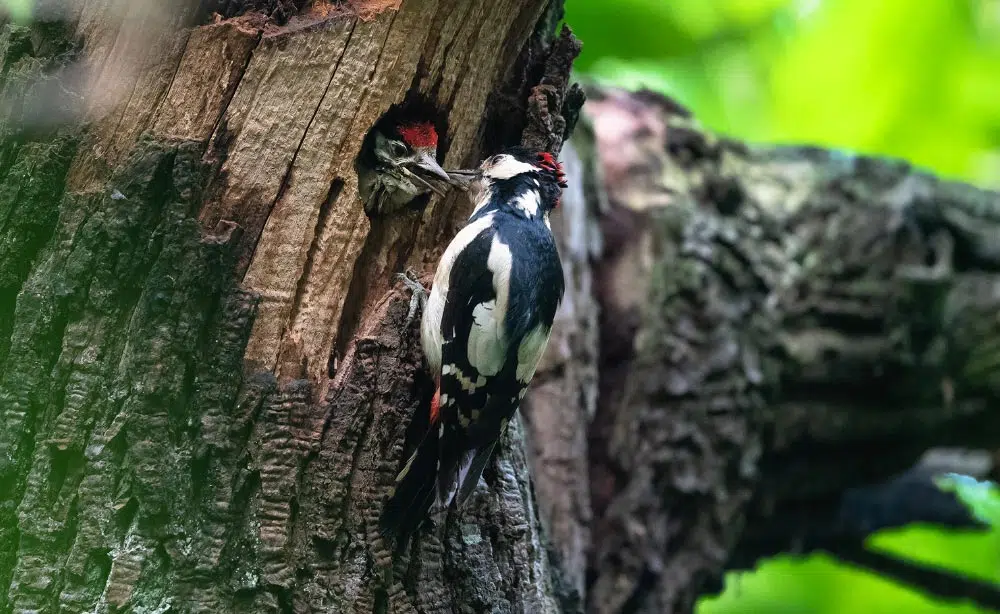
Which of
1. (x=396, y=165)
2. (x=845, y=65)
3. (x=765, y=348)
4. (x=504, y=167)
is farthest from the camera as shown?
(x=845, y=65)

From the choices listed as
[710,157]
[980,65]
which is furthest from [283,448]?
[980,65]

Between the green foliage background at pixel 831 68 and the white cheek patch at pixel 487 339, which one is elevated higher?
the green foliage background at pixel 831 68

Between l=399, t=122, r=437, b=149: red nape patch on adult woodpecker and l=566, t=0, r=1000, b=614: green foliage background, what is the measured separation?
160cm

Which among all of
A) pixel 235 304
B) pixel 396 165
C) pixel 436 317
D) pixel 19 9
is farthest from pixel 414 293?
pixel 19 9

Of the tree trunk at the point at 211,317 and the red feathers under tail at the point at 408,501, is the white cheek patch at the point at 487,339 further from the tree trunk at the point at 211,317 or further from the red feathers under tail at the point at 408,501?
the red feathers under tail at the point at 408,501

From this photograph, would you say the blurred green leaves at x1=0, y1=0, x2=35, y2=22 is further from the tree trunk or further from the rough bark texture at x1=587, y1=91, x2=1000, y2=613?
the rough bark texture at x1=587, y1=91, x2=1000, y2=613

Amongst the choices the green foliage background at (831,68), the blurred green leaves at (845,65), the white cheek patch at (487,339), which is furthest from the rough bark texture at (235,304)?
the blurred green leaves at (845,65)

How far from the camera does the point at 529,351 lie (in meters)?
2.24

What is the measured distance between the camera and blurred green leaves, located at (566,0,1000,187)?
4.07 meters

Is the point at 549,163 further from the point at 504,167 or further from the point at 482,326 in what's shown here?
the point at 482,326

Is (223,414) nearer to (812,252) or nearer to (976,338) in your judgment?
(812,252)

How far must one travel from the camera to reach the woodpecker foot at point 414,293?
207 cm

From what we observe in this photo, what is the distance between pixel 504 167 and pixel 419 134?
26cm

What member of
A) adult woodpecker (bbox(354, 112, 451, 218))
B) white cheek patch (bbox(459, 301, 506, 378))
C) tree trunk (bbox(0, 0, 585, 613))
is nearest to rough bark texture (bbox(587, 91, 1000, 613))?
white cheek patch (bbox(459, 301, 506, 378))
